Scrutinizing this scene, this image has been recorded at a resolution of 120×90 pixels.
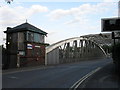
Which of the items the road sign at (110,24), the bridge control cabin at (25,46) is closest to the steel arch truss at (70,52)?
the bridge control cabin at (25,46)

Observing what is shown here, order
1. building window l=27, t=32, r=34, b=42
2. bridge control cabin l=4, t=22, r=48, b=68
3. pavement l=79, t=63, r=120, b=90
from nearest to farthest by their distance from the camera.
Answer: pavement l=79, t=63, r=120, b=90, bridge control cabin l=4, t=22, r=48, b=68, building window l=27, t=32, r=34, b=42

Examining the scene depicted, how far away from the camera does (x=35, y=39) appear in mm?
40812

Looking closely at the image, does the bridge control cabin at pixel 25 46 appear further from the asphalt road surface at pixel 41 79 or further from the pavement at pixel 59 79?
the asphalt road surface at pixel 41 79

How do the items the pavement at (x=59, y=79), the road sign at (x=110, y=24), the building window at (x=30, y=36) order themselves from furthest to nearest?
the building window at (x=30, y=36) < the road sign at (x=110, y=24) < the pavement at (x=59, y=79)

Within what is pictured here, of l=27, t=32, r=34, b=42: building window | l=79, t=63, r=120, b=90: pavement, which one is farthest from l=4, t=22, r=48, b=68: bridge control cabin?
l=79, t=63, r=120, b=90: pavement

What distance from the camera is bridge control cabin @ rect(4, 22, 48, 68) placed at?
35128mm

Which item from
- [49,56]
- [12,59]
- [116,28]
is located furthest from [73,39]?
[116,28]

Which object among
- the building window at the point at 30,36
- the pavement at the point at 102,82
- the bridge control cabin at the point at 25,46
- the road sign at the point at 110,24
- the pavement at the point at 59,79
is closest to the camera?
the pavement at the point at 102,82

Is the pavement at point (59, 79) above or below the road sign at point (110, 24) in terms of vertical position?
below

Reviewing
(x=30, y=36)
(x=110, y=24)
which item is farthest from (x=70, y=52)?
(x=110, y=24)

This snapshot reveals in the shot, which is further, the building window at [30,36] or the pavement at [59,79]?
the building window at [30,36]

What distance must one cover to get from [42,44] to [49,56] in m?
3.55

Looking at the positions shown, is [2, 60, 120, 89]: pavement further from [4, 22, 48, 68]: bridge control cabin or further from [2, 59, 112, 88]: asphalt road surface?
[4, 22, 48, 68]: bridge control cabin

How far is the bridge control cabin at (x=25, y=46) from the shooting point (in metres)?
35.1
